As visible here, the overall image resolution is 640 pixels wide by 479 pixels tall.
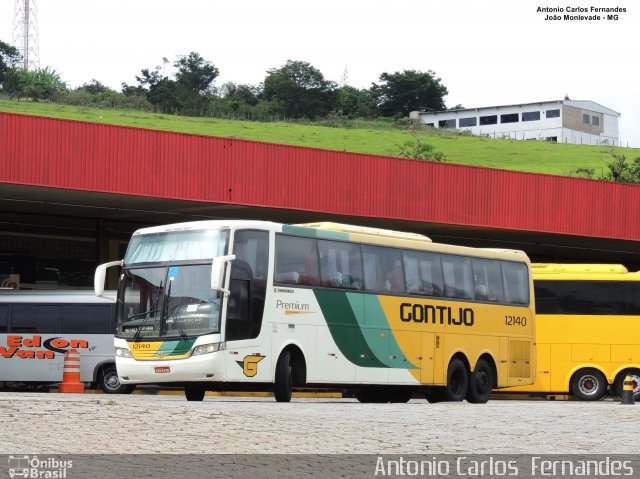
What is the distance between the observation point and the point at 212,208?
34438mm

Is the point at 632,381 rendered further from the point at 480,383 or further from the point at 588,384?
the point at 480,383

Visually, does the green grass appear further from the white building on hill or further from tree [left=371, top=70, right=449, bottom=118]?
tree [left=371, top=70, right=449, bottom=118]

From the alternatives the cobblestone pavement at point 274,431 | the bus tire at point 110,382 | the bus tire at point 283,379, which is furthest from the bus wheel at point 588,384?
the cobblestone pavement at point 274,431

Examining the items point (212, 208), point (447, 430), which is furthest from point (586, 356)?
point (447, 430)

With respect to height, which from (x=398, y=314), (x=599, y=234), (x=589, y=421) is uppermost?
(x=599, y=234)

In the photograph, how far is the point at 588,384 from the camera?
31.7 m

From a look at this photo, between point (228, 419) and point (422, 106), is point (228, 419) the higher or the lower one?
the lower one

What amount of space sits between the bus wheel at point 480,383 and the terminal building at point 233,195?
365 inches

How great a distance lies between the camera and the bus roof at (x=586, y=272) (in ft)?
105

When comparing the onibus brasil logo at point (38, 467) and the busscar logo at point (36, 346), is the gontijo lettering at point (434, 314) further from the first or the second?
the onibus brasil logo at point (38, 467)

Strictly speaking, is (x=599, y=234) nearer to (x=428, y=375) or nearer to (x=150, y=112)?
(x=428, y=375)

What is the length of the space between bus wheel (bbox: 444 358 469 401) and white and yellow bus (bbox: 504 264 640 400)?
677 centimetres

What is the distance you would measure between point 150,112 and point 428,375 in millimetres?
80433

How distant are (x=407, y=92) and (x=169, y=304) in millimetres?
113836
